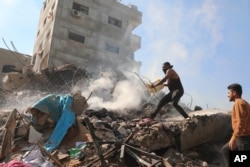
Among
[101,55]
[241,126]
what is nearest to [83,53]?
[101,55]

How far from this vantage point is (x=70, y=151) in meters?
5.48

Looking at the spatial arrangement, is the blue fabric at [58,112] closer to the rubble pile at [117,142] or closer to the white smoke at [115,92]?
the rubble pile at [117,142]

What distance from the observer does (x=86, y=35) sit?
21266 millimetres

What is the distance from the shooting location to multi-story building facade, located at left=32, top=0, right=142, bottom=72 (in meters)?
19.9

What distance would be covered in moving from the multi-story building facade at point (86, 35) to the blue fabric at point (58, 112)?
1223cm

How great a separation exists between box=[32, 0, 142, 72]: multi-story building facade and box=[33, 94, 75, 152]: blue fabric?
1223cm

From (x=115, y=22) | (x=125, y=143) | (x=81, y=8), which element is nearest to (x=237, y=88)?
(x=125, y=143)

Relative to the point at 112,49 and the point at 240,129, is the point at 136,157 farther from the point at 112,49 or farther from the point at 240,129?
the point at 112,49

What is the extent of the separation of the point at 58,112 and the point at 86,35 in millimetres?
15212

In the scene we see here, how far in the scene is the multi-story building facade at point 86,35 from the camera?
782 inches

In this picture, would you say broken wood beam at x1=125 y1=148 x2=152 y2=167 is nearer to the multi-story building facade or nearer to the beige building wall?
the multi-story building facade

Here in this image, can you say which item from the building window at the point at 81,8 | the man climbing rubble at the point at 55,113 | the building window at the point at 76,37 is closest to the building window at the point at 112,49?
the building window at the point at 76,37

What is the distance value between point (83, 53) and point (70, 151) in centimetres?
1569

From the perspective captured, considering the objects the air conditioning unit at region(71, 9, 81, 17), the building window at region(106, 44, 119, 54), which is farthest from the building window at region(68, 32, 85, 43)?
the building window at region(106, 44, 119, 54)
